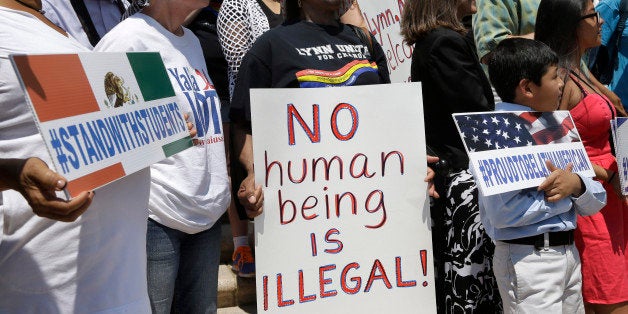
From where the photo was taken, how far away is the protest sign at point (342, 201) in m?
2.69

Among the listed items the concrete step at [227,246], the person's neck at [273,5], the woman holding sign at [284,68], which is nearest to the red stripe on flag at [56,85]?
the woman holding sign at [284,68]

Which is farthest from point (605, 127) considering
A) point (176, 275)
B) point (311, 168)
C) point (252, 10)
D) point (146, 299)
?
point (146, 299)

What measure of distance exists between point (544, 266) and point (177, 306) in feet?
4.79

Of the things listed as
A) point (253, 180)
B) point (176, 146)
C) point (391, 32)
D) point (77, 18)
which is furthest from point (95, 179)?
point (391, 32)

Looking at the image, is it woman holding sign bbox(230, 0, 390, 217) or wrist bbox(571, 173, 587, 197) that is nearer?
woman holding sign bbox(230, 0, 390, 217)

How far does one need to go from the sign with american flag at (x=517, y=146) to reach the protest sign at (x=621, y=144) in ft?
0.95

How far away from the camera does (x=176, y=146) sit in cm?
215

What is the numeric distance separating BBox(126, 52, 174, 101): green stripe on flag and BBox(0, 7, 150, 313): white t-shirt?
17 cm

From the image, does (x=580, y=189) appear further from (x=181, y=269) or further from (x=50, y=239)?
(x=50, y=239)

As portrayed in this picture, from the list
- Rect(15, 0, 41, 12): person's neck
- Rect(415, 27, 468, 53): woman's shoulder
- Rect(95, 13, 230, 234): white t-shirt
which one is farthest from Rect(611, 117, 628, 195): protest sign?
Rect(15, 0, 41, 12): person's neck

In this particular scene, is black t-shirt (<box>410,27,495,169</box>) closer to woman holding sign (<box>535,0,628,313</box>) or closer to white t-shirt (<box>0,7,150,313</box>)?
woman holding sign (<box>535,0,628,313</box>)

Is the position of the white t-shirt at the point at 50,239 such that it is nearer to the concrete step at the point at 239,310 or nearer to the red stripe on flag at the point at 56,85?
the red stripe on flag at the point at 56,85

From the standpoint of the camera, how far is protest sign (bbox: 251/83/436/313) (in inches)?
106

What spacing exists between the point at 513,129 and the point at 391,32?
141 centimetres
